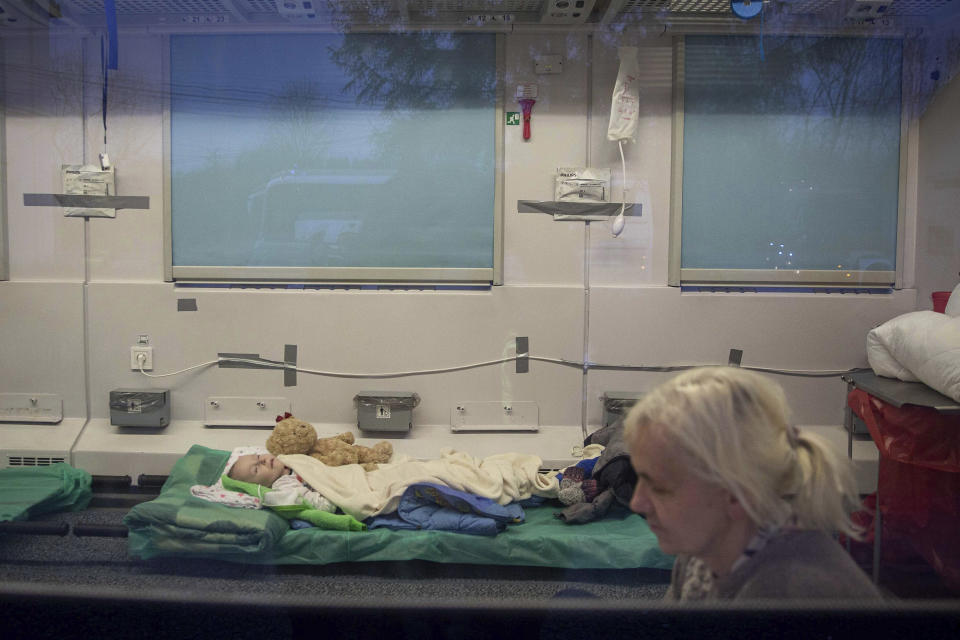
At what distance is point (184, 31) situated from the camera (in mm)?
2830

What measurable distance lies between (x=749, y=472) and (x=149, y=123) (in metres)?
2.88

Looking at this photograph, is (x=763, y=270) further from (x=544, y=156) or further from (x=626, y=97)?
(x=544, y=156)

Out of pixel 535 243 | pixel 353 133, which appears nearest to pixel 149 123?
pixel 353 133

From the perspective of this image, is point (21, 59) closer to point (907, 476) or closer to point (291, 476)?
point (291, 476)

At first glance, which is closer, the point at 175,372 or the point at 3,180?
the point at 3,180

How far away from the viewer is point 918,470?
215 centimetres

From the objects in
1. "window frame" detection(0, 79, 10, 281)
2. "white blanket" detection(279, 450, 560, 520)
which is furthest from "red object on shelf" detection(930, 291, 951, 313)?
"window frame" detection(0, 79, 10, 281)

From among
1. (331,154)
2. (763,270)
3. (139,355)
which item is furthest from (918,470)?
(139,355)

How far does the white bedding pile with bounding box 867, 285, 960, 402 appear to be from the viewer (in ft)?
6.68

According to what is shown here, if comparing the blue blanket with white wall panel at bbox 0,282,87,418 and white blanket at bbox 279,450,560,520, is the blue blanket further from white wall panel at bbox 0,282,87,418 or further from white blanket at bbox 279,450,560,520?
white wall panel at bbox 0,282,87,418

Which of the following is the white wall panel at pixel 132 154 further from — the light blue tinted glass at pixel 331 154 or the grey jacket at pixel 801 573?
the grey jacket at pixel 801 573

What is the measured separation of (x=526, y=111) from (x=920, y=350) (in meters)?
1.66

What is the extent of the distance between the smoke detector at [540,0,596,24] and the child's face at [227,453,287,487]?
1.96 metres

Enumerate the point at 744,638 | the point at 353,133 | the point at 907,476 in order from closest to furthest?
the point at 744,638 < the point at 907,476 < the point at 353,133
